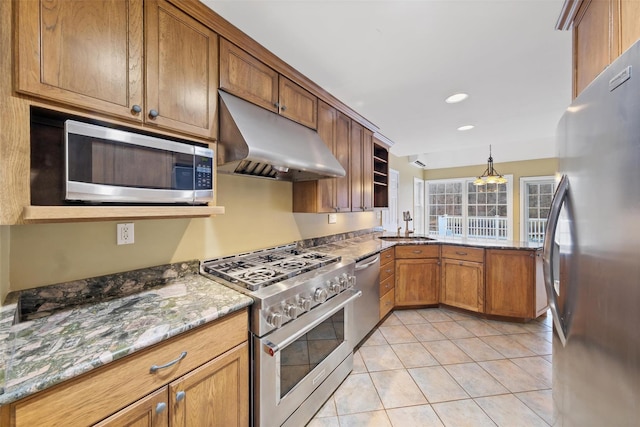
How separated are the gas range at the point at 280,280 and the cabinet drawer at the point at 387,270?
36.0 inches

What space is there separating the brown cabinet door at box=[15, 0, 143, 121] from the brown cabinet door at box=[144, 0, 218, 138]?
0.05m

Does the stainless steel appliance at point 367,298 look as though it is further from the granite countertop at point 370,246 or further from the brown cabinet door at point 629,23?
the brown cabinet door at point 629,23

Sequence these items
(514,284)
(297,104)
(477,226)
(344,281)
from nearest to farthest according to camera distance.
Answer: (344,281) < (297,104) < (514,284) < (477,226)

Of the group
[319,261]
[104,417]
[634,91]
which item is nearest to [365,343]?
[319,261]

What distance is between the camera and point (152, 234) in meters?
1.47

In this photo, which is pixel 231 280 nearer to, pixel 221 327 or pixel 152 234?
pixel 221 327

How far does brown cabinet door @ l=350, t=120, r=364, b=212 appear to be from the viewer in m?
2.81

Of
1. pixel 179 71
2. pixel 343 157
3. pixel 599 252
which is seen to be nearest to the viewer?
pixel 599 252

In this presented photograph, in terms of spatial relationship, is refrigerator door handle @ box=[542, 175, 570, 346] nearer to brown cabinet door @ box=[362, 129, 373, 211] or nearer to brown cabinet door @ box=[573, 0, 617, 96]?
brown cabinet door @ box=[573, 0, 617, 96]

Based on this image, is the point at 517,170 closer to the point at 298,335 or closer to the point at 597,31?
the point at 597,31

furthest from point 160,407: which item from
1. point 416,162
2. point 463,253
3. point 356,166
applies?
point 416,162

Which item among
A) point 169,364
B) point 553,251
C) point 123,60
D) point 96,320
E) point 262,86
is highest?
point 262,86

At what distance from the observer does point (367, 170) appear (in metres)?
3.13

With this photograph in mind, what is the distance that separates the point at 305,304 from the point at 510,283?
2.67 metres
